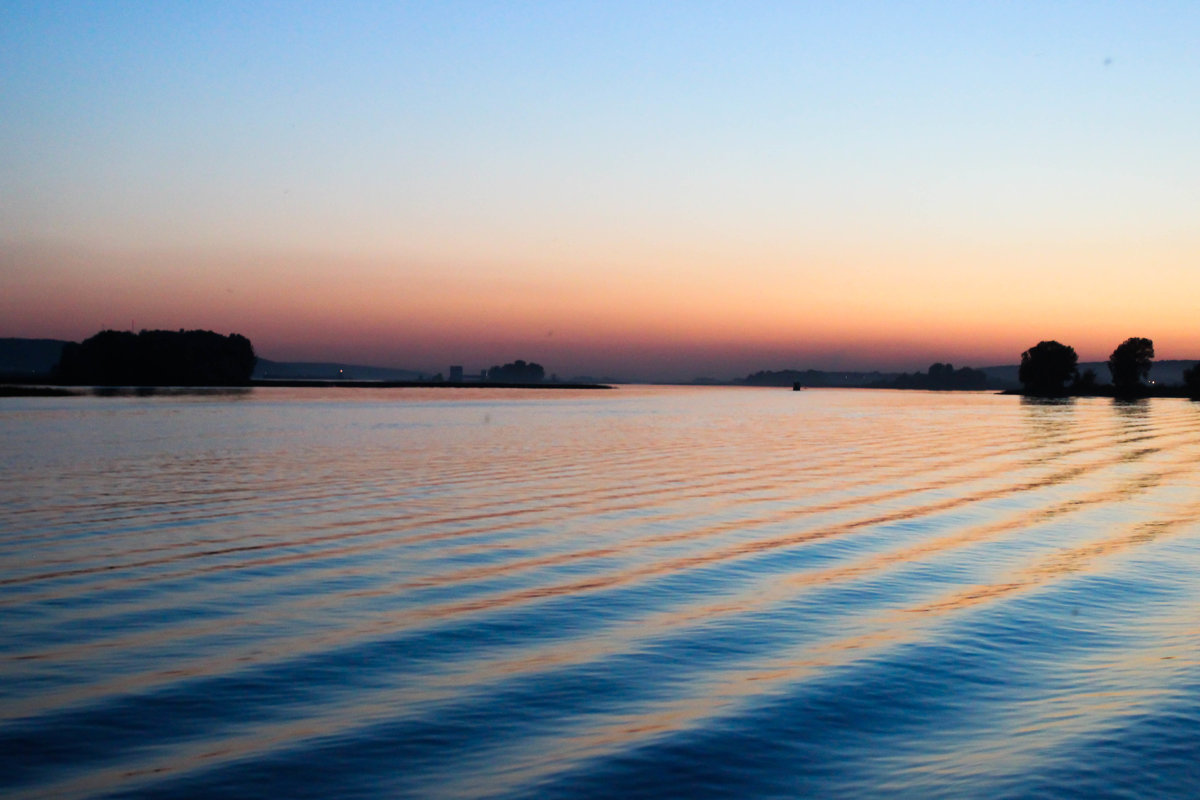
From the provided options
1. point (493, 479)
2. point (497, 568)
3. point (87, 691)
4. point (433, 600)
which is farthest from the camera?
point (493, 479)

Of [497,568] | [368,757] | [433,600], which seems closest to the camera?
[368,757]

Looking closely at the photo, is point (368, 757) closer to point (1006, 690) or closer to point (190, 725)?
point (190, 725)

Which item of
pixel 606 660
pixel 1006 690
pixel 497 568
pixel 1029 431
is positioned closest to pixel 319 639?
pixel 606 660

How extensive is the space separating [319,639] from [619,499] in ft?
50.5

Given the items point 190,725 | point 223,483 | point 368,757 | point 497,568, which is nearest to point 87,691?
point 190,725

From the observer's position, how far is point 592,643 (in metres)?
11.8

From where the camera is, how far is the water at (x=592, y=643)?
311 inches

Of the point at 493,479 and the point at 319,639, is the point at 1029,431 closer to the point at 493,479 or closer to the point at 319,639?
the point at 493,479

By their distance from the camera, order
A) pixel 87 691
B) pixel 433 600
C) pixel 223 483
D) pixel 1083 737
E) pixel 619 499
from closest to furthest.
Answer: pixel 1083 737 → pixel 87 691 → pixel 433 600 → pixel 619 499 → pixel 223 483

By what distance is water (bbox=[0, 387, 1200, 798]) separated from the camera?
25.9 feet

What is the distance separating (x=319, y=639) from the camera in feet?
38.9

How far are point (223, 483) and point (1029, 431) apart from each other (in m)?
55.5

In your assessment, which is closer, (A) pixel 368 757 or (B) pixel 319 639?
(A) pixel 368 757

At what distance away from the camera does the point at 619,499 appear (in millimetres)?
26719
